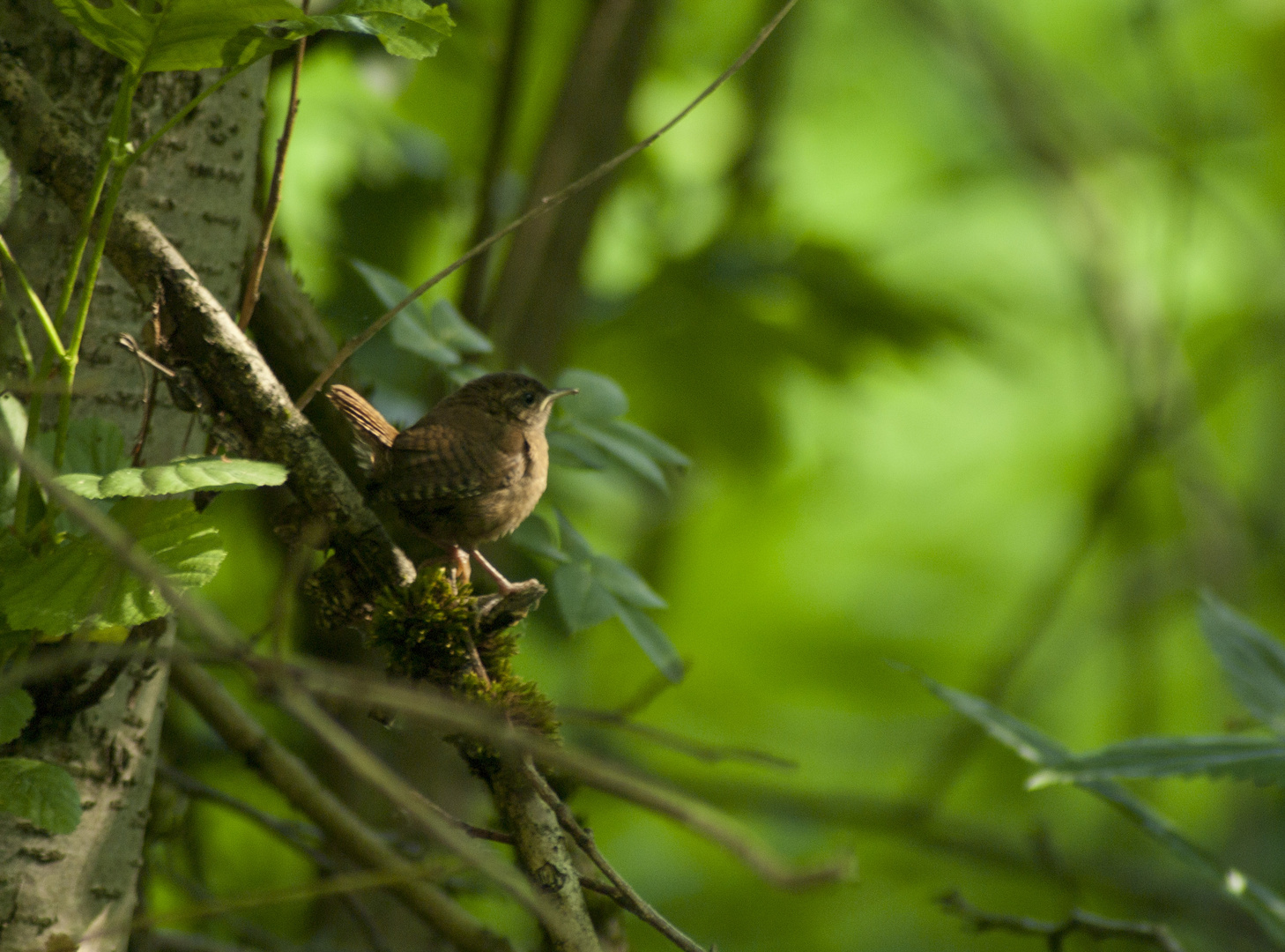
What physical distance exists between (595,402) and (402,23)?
70 centimetres

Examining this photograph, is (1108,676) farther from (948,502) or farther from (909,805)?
(909,805)

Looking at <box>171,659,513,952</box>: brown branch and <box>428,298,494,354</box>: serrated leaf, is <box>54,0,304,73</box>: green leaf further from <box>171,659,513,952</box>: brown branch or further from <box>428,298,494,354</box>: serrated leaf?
<box>171,659,513,952</box>: brown branch

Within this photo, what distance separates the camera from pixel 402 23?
107cm

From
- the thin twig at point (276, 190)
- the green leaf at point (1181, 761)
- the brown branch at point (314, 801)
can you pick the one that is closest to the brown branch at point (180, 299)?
the thin twig at point (276, 190)

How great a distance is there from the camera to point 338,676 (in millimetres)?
693

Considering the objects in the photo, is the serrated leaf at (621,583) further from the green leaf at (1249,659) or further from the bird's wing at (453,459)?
the green leaf at (1249,659)

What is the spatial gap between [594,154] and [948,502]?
4.53 metres

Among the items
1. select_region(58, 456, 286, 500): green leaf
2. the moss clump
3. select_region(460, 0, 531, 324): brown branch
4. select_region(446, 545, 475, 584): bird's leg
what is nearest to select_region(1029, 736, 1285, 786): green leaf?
the moss clump

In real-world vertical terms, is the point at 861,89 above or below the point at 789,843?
above

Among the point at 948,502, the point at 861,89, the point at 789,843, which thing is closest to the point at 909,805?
the point at 789,843

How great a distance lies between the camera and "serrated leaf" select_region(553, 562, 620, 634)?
1.42m

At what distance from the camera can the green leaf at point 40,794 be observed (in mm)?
1022

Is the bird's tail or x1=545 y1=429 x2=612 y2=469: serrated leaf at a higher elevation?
x1=545 y1=429 x2=612 y2=469: serrated leaf

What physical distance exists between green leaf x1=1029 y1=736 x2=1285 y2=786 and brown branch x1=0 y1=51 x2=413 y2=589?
3.66 ft
